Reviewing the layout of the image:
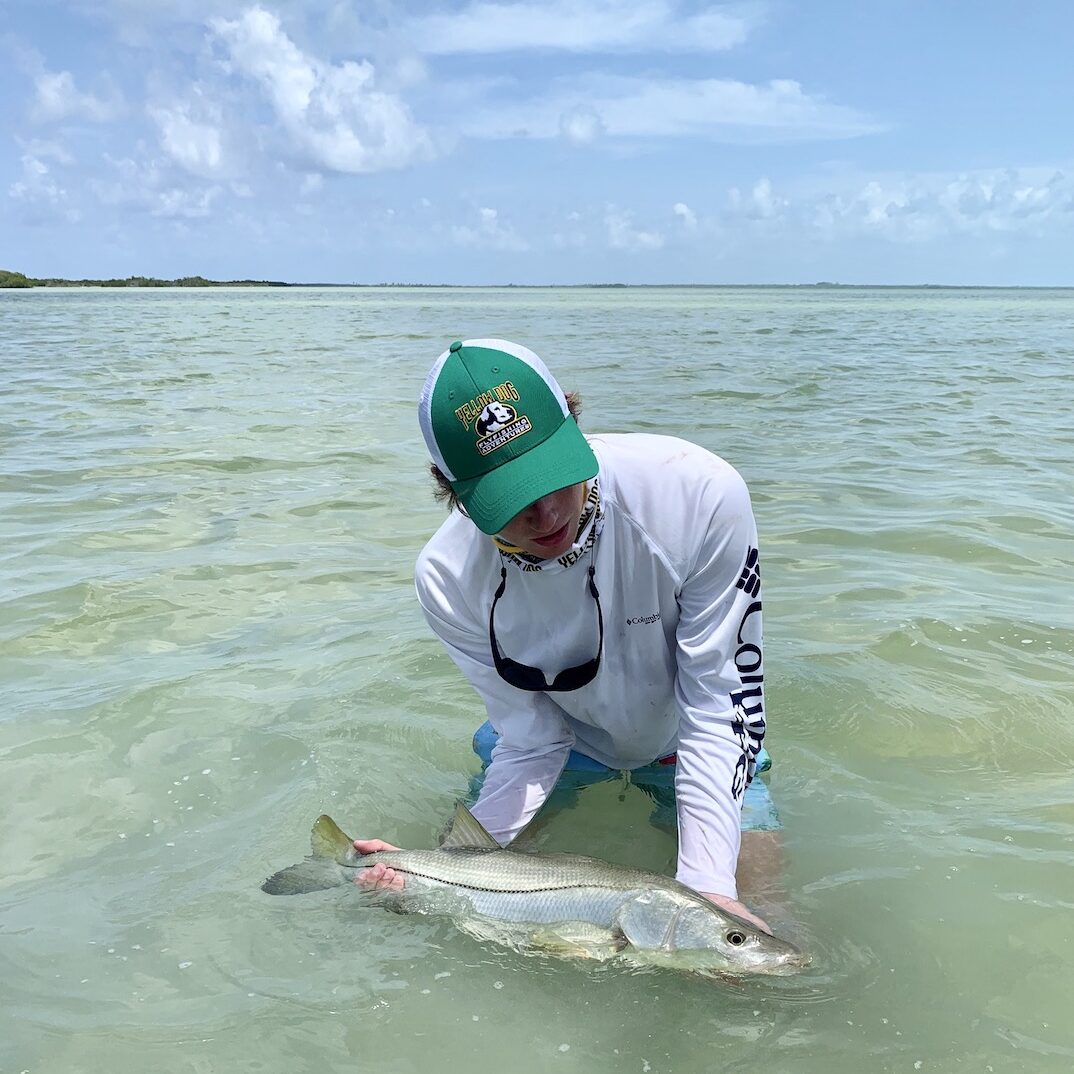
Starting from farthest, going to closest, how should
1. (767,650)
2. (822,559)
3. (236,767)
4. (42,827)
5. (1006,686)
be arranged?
(822,559), (767,650), (1006,686), (236,767), (42,827)

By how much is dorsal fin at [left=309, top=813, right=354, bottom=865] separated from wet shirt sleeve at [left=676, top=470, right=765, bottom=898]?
1.05m

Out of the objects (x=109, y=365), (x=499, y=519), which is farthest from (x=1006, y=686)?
(x=109, y=365)

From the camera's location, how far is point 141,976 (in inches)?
117

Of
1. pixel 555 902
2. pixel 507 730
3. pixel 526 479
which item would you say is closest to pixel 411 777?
pixel 507 730

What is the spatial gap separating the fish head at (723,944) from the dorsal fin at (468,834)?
684 millimetres

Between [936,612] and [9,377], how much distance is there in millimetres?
16098

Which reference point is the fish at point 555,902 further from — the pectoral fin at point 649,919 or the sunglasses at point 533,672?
the sunglasses at point 533,672

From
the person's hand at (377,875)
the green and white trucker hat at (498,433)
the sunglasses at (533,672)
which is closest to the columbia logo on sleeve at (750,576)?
the sunglasses at (533,672)

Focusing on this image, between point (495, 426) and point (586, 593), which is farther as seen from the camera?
point (586, 593)

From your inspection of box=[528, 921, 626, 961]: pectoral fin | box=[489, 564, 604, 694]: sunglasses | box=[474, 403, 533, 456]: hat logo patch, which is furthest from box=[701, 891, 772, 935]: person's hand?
box=[474, 403, 533, 456]: hat logo patch

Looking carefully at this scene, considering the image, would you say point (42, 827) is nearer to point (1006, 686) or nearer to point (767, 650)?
point (767, 650)

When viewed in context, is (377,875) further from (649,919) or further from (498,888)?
(649,919)

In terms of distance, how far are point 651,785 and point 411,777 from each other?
3.59 ft

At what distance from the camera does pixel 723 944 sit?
263 cm
